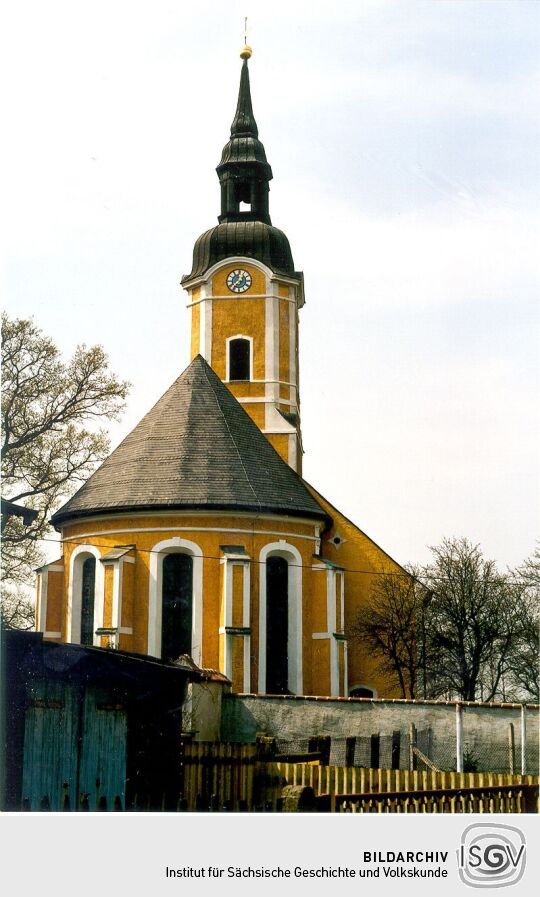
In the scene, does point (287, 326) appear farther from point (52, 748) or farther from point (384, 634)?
point (52, 748)

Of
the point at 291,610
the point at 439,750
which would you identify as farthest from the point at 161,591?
the point at 439,750

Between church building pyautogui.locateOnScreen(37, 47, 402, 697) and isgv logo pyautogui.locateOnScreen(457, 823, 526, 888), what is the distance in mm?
16408

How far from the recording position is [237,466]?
93.2 feet

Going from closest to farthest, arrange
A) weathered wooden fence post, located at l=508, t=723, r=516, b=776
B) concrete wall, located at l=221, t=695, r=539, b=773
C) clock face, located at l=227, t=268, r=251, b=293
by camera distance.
→ weathered wooden fence post, located at l=508, t=723, r=516, b=776 → concrete wall, located at l=221, t=695, r=539, b=773 → clock face, located at l=227, t=268, r=251, b=293

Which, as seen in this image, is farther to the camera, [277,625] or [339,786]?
[277,625]

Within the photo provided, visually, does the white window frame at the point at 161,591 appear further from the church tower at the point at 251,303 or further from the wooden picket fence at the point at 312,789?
the wooden picket fence at the point at 312,789

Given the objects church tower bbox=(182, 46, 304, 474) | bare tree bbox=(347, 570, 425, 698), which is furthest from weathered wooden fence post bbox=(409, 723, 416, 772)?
church tower bbox=(182, 46, 304, 474)

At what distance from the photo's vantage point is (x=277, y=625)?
2794cm

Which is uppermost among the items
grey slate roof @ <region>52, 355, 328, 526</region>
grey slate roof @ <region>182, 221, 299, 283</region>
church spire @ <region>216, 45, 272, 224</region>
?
church spire @ <region>216, 45, 272, 224</region>

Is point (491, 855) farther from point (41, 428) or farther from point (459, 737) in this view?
point (41, 428)

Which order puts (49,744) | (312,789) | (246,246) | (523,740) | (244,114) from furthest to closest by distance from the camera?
(244,114)
(246,246)
(523,740)
(49,744)
(312,789)

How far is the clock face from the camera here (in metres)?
38.0

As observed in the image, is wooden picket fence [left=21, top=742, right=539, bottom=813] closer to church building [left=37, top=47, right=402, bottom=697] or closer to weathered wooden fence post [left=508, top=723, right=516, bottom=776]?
weathered wooden fence post [left=508, top=723, right=516, bottom=776]

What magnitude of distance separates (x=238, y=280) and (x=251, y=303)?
0.98 meters
